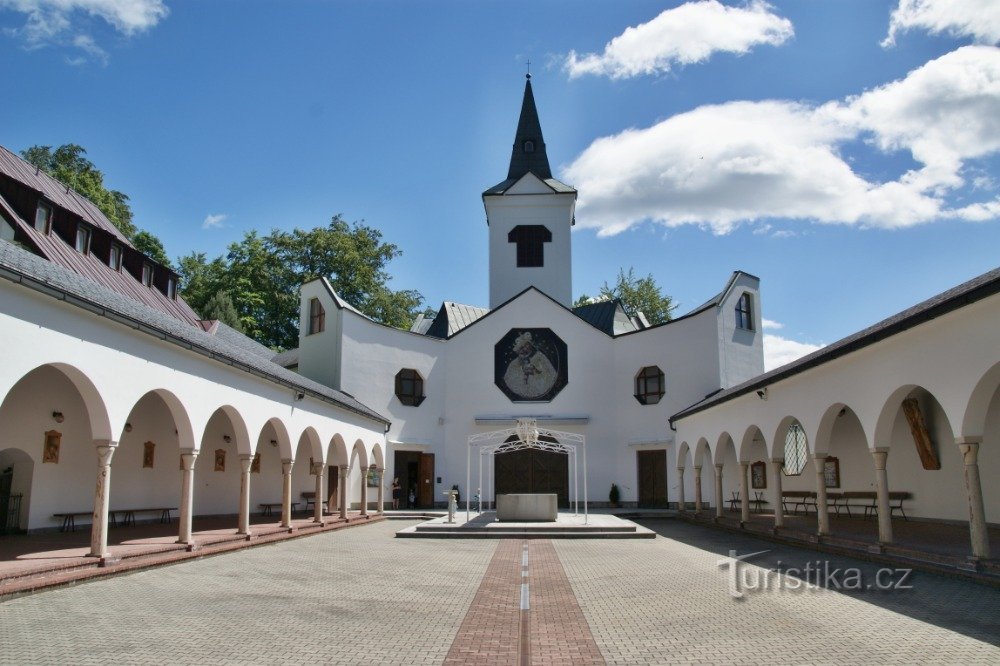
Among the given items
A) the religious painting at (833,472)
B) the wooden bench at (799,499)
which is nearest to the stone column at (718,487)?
the wooden bench at (799,499)

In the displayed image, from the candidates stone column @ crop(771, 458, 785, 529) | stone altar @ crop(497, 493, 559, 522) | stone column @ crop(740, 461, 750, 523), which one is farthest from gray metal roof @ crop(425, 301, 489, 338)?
stone column @ crop(771, 458, 785, 529)

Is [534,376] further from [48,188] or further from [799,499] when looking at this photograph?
[48,188]

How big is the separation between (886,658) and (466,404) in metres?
26.6

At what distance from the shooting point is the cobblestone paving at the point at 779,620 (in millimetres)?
7125

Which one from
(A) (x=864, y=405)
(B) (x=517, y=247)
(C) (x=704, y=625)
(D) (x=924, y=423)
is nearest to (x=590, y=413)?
(B) (x=517, y=247)

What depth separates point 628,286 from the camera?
194 ft

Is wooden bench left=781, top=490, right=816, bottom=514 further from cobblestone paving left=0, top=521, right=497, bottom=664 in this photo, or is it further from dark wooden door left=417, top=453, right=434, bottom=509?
cobblestone paving left=0, top=521, right=497, bottom=664

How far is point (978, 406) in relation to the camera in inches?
441

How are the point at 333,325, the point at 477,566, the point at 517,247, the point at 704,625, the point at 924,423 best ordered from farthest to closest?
the point at 517,247
the point at 333,325
the point at 924,423
the point at 477,566
the point at 704,625

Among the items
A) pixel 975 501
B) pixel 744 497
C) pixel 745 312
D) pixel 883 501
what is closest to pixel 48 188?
pixel 744 497

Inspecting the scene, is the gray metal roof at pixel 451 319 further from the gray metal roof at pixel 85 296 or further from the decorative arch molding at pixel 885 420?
the decorative arch molding at pixel 885 420

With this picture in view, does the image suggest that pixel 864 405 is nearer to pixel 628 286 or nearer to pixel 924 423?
pixel 924 423

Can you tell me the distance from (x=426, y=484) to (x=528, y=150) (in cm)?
1967

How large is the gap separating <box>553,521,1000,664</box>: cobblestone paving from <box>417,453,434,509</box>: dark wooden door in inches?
752
